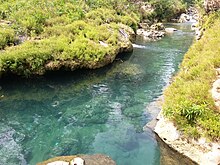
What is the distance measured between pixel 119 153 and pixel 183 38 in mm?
32463

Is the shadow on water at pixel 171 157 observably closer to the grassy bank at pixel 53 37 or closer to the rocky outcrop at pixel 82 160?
the rocky outcrop at pixel 82 160

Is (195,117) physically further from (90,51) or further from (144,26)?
(144,26)

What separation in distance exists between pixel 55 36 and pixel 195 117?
17.1 m

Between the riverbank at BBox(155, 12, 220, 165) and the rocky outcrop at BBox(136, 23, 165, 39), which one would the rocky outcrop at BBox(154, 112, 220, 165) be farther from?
the rocky outcrop at BBox(136, 23, 165, 39)

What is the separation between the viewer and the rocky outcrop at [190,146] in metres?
13.2

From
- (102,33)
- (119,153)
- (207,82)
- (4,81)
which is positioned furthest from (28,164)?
(102,33)

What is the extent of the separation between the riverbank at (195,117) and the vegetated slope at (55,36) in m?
11.2

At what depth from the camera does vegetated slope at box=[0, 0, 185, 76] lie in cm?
2375

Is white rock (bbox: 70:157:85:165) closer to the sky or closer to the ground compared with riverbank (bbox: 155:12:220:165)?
closer to the ground

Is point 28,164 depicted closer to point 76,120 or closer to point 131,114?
point 76,120

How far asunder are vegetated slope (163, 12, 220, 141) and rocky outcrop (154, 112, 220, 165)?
33 centimetres

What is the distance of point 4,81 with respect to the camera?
23391mm

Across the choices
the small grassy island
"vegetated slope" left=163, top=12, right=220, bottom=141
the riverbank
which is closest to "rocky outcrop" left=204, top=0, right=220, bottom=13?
the small grassy island

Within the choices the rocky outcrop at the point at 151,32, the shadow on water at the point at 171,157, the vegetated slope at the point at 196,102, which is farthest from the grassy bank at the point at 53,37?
the shadow on water at the point at 171,157
